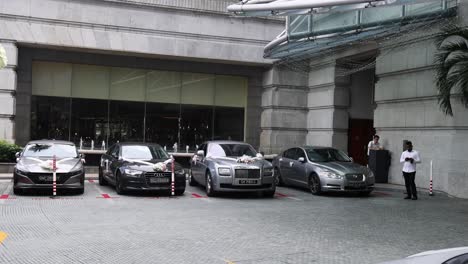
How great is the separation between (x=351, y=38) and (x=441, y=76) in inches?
170

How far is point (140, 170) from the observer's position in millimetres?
14312

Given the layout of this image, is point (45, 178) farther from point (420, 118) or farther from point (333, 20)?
point (420, 118)

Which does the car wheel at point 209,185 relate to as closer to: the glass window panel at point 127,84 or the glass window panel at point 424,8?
the glass window panel at point 424,8

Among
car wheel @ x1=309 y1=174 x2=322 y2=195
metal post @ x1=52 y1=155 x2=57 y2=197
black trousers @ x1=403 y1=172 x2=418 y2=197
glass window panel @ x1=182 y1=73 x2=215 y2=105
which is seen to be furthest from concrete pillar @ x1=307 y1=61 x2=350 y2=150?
metal post @ x1=52 y1=155 x2=57 y2=197

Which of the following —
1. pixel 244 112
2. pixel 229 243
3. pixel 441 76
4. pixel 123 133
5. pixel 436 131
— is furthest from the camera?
pixel 244 112

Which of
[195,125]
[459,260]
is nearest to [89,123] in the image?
[195,125]

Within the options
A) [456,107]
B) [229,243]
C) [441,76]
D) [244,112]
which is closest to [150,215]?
[229,243]

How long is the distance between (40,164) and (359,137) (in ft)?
50.0

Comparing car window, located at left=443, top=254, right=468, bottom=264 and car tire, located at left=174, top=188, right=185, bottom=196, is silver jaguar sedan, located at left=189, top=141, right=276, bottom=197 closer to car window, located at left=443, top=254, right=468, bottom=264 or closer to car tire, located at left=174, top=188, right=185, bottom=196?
car tire, located at left=174, top=188, right=185, bottom=196

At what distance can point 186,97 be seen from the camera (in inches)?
992

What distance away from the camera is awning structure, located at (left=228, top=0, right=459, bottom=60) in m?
14.5

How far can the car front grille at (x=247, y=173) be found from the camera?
571 inches

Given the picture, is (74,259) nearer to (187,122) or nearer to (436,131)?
(436,131)

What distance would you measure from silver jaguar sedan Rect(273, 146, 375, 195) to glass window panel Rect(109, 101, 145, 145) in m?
9.08
